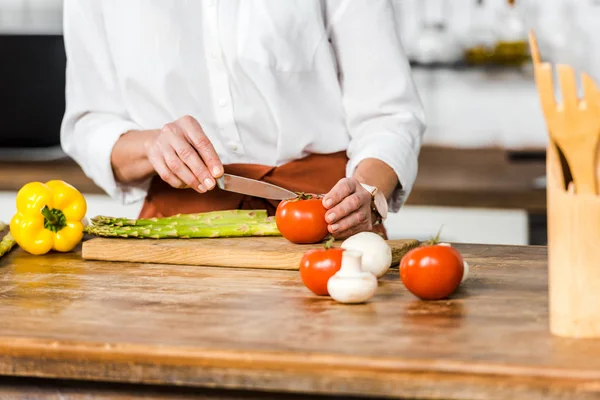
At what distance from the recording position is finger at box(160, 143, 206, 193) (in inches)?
64.2

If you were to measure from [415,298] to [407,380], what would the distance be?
32 cm

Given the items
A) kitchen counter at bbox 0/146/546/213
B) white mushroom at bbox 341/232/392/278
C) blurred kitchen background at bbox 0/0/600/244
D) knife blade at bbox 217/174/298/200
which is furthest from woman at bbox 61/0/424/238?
blurred kitchen background at bbox 0/0/600/244

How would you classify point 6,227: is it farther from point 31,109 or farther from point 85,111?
point 31,109

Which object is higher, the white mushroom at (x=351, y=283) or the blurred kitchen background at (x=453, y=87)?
the white mushroom at (x=351, y=283)

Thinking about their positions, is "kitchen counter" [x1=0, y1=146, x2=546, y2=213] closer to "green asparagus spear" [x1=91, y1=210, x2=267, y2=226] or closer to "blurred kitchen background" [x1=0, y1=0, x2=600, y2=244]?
"blurred kitchen background" [x1=0, y1=0, x2=600, y2=244]

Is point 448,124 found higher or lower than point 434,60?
lower

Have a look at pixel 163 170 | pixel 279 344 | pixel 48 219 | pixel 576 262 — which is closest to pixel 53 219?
pixel 48 219

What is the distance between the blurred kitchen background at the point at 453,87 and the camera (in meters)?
3.48

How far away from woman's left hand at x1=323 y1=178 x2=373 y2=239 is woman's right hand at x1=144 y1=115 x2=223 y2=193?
203 millimetres

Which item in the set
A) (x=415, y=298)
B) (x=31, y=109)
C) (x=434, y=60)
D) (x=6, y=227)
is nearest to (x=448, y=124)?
(x=434, y=60)

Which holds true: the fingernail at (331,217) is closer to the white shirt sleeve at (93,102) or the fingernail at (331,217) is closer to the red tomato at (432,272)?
the red tomato at (432,272)

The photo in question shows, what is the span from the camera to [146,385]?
43.3 inches

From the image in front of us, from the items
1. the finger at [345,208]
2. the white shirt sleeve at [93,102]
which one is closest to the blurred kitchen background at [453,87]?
the white shirt sleeve at [93,102]

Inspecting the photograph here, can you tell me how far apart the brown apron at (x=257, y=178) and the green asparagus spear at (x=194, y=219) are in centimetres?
14
